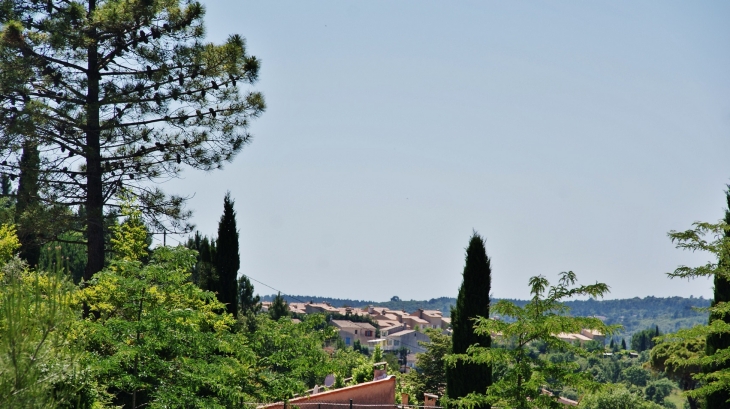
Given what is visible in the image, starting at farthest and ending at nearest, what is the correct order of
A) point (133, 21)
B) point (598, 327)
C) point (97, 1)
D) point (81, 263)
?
1. point (81, 263)
2. point (97, 1)
3. point (133, 21)
4. point (598, 327)

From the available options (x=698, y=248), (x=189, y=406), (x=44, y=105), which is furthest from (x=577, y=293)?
(x=44, y=105)

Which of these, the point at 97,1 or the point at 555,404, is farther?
the point at 97,1

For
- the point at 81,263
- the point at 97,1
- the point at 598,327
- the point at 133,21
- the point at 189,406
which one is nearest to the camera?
the point at 189,406

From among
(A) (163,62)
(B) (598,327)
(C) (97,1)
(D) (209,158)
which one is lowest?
(B) (598,327)

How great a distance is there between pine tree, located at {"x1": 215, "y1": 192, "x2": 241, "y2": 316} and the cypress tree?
5531 millimetres

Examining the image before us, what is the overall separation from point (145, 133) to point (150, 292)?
8572 mm

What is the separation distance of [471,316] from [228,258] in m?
6.15

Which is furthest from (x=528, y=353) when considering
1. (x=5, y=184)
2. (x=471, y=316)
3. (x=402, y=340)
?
(x=402, y=340)

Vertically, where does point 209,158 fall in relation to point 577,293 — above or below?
above

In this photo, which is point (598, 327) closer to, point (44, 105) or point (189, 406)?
point (189, 406)

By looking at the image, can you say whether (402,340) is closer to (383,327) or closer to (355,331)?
(383,327)

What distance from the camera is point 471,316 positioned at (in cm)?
1645

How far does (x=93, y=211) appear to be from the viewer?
17.0 metres

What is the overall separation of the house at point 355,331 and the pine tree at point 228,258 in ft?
333
